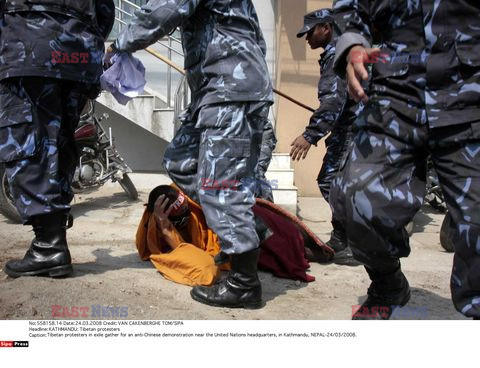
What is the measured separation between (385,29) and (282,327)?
47.8 inches

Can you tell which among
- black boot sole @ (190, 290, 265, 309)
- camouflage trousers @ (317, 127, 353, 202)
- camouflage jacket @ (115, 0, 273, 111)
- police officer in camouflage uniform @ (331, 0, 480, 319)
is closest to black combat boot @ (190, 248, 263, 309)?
black boot sole @ (190, 290, 265, 309)

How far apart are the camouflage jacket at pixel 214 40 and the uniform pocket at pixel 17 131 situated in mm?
576

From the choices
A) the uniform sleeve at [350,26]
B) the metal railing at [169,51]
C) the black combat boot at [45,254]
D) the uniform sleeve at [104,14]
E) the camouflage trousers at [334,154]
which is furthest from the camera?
the metal railing at [169,51]

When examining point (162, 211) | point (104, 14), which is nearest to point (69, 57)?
point (104, 14)

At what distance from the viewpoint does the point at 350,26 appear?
1.96 meters

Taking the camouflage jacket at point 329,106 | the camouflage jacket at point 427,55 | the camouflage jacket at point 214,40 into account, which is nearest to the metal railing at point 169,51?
the camouflage jacket at point 329,106

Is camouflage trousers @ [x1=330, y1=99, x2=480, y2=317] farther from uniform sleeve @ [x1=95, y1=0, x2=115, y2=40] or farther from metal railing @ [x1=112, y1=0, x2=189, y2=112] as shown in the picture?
metal railing @ [x1=112, y1=0, x2=189, y2=112]

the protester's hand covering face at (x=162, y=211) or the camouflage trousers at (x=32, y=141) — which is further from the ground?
the camouflage trousers at (x=32, y=141)

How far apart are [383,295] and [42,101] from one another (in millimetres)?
1898

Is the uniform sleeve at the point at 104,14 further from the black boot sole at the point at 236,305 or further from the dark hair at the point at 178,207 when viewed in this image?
the black boot sole at the point at 236,305

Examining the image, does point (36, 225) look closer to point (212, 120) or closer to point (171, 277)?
point (171, 277)

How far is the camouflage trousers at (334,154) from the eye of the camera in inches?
156

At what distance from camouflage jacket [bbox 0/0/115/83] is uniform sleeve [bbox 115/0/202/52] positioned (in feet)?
1.03

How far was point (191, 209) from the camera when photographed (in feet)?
10.7
